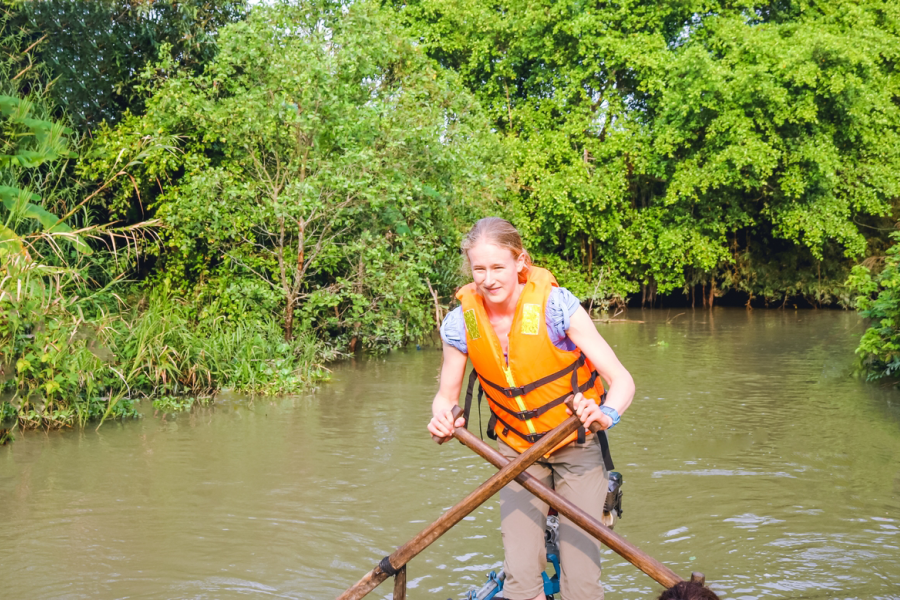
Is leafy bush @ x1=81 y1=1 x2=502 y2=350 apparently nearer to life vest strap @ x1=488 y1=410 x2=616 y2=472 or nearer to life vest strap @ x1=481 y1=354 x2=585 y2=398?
life vest strap @ x1=488 y1=410 x2=616 y2=472

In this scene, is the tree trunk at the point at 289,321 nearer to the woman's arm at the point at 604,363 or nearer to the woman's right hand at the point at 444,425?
the woman's right hand at the point at 444,425

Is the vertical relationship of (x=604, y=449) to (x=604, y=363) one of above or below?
below

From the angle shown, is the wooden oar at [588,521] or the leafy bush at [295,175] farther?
the leafy bush at [295,175]

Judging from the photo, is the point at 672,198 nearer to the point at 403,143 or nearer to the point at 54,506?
the point at 403,143

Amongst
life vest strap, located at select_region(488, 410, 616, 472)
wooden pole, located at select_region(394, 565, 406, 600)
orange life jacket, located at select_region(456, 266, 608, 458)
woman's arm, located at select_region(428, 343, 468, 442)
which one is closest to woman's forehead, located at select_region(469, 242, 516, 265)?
orange life jacket, located at select_region(456, 266, 608, 458)

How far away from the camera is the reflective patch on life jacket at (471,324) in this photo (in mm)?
3396

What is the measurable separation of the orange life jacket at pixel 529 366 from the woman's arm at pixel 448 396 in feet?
0.20

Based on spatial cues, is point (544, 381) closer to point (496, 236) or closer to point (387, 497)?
point (496, 236)

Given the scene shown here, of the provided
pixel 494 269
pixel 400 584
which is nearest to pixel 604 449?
pixel 494 269

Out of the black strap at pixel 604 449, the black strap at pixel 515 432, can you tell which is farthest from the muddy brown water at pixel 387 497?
the black strap at pixel 604 449

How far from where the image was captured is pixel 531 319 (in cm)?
326

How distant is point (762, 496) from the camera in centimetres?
603

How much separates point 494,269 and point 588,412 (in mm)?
668

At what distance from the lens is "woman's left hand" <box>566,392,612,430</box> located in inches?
114
